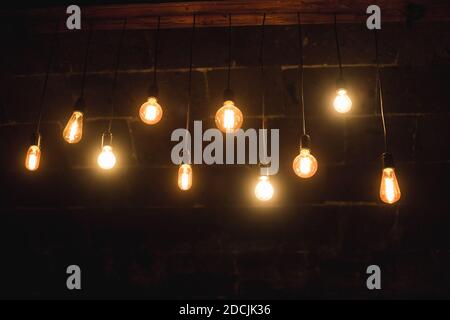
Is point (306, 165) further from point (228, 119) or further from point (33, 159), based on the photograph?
point (33, 159)

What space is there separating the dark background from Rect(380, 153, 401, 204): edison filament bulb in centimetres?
119

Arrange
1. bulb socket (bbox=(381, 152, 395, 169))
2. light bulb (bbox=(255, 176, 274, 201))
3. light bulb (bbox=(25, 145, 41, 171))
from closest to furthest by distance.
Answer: bulb socket (bbox=(381, 152, 395, 169)), light bulb (bbox=(25, 145, 41, 171)), light bulb (bbox=(255, 176, 274, 201))

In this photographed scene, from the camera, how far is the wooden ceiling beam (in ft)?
11.0

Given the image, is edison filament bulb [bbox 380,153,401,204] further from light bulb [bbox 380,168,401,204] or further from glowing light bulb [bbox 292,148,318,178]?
glowing light bulb [bbox 292,148,318,178]

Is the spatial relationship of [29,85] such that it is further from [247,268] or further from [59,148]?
[247,268]

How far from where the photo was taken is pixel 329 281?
4449mm

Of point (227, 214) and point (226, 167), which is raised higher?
point (226, 167)

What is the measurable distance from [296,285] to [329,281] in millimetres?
401

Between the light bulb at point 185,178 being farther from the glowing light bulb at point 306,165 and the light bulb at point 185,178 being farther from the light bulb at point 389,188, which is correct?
the light bulb at point 389,188

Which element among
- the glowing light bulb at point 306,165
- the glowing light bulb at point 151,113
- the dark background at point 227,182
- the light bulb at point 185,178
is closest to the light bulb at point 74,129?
the glowing light bulb at point 151,113

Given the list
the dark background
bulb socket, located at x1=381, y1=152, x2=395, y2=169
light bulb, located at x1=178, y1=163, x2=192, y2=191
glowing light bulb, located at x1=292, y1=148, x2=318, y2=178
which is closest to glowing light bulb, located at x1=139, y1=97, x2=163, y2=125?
light bulb, located at x1=178, y1=163, x2=192, y2=191

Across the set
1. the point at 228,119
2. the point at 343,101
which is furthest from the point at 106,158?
the point at 343,101

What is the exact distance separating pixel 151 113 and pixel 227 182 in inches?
59.9
